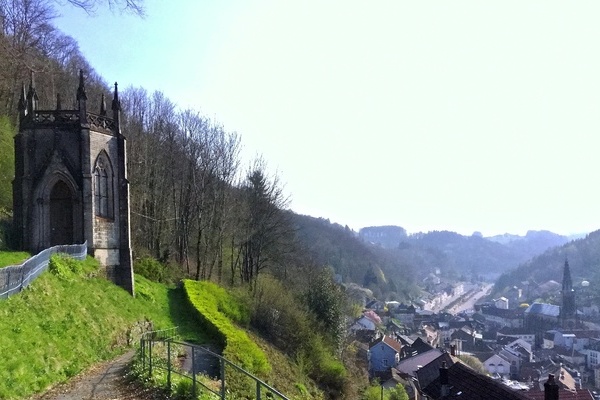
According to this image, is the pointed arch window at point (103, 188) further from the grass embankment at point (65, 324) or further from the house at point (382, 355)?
the house at point (382, 355)

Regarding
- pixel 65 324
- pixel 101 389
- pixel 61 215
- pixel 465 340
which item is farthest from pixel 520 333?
pixel 101 389

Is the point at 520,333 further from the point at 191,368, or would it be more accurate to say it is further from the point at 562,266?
the point at 191,368

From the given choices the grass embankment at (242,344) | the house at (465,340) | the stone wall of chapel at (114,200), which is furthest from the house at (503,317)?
the stone wall of chapel at (114,200)

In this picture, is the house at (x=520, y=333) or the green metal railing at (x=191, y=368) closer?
the green metal railing at (x=191, y=368)

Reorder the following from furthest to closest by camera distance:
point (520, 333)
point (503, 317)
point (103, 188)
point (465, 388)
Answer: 1. point (503, 317)
2. point (520, 333)
3. point (465, 388)
4. point (103, 188)

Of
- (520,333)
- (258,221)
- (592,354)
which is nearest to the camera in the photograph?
(258,221)

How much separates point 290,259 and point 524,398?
21.6m

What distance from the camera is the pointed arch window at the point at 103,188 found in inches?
795

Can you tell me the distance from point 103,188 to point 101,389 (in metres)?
11.5

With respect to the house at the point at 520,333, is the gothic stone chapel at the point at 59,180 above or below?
above

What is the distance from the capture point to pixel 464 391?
2541 cm

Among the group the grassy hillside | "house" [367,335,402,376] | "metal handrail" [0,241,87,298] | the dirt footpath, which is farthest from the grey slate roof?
the dirt footpath

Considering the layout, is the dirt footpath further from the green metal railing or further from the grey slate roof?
the grey slate roof

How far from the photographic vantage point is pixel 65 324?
42.3 feet
